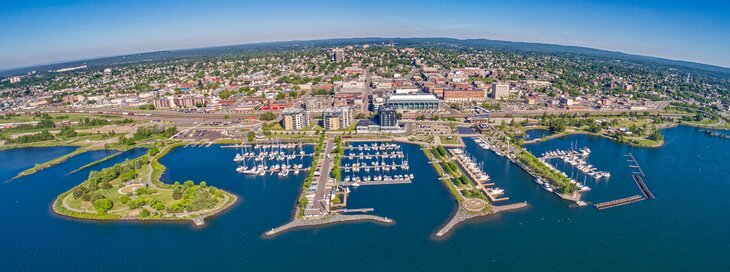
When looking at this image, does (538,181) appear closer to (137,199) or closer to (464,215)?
(464,215)

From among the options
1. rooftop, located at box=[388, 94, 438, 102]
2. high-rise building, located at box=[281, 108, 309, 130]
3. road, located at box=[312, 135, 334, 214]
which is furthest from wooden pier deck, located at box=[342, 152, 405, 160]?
rooftop, located at box=[388, 94, 438, 102]

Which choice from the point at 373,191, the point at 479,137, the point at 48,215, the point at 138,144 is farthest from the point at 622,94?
the point at 48,215

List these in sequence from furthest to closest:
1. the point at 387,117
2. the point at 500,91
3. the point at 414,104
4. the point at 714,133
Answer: the point at 500,91 < the point at 414,104 < the point at 714,133 < the point at 387,117

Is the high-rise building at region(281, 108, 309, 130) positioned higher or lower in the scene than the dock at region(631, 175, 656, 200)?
higher

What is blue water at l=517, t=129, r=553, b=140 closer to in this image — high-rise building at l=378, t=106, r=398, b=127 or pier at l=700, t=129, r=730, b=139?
high-rise building at l=378, t=106, r=398, b=127

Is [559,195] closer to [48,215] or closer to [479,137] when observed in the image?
[479,137]

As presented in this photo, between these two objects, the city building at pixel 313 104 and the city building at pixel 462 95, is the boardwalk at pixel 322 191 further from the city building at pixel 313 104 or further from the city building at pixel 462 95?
the city building at pixel 462 95

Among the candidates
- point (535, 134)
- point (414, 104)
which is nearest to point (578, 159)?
point (535, 134)

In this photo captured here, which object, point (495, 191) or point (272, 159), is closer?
point (495, 191)
